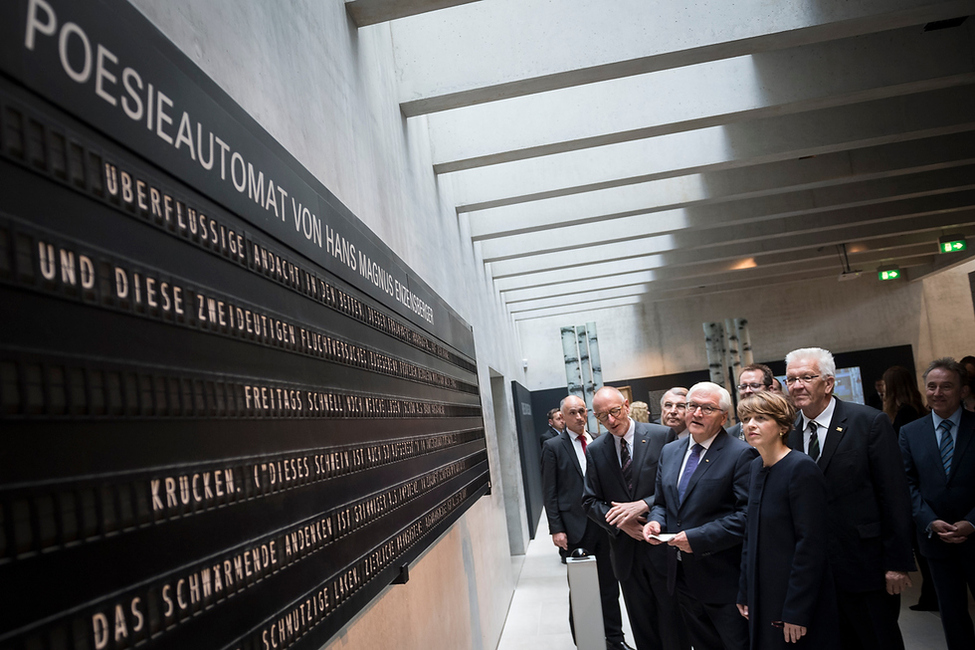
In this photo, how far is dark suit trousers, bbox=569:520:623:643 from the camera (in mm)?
5926

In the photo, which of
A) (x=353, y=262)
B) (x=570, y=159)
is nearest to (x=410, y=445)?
(x=353, y=262)

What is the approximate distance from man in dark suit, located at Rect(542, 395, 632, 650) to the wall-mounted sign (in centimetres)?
424

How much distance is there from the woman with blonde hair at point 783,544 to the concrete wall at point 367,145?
173 centimetres

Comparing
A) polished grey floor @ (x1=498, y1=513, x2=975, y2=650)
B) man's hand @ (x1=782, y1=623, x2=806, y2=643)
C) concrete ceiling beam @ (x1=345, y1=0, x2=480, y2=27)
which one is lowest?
polished grey floor @ (x1=498, y1=513, x2=975, y2=650)

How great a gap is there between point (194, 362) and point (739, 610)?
12.1 feet

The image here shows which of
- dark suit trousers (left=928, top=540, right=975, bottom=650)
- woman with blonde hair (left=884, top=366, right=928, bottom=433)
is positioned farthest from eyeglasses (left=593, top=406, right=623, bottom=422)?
woman with blonde hair (left=884, top=366, right=928, bottom=433)

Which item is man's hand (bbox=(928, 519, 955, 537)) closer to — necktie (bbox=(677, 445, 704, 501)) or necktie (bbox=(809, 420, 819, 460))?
necktie (bbox=(809, 420, 819, 460))

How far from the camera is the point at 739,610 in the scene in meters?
4.02

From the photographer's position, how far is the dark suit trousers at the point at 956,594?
14.7 ft

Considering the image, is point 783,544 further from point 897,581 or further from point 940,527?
point 940,527

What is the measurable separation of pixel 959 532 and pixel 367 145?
4.34 meters

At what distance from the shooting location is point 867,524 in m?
3.79

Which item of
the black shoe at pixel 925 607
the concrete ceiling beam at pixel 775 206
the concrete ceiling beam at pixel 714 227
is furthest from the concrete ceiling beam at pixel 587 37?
the black shoe at pixel 925 607

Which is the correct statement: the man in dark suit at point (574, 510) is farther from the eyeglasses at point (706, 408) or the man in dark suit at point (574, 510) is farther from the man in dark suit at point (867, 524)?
the man in dark suit at point (867, 524)
